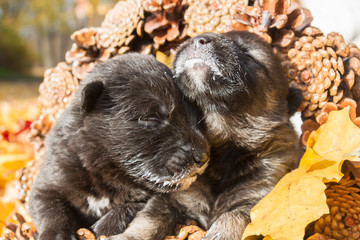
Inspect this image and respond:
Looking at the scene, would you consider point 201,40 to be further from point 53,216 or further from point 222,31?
point 53,216

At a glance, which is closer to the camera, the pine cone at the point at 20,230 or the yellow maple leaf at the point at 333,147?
the yellow maple leaf at the point at 333,147

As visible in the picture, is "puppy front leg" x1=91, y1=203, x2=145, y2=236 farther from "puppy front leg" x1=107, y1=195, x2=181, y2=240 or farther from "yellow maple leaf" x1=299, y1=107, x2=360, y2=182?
"yellow maple leaf" x1=299, y1=107, x2=360, y2=182

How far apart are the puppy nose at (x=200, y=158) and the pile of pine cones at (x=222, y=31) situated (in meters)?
0.65

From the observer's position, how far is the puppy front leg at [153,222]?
78.6 inches

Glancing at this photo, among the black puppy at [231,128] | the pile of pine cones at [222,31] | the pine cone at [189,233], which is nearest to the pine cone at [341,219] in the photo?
the black puppy at [231,128]

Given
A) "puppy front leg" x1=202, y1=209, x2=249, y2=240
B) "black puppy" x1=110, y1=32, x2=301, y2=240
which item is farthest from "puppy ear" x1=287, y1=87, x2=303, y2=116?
"puppy front leg" x1=202, y1=209, x2=249, y2=240

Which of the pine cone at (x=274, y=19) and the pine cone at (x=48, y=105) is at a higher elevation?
the pine cone at (x=274, y=19)

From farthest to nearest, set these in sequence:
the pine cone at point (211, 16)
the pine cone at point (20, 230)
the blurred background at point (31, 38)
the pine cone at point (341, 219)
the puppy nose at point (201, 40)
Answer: the blurred background at point (31, 38) → the pine cone at point (211, 16) → the pine cone at point (20, 230) → the puppy nose at point (201, 40) → the pine cone at point (341, 219)

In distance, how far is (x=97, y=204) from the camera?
86.1 inches

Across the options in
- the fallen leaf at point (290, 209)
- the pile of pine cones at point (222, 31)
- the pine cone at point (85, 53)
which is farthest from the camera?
the pine cone at point (85, 53)

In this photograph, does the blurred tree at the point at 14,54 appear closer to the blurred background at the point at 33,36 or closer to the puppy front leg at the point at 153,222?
the blurred background at the point at 33,36

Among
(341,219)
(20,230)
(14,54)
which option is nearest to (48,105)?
(20,230)

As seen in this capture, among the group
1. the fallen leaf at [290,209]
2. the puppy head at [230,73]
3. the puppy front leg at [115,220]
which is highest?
the puppy head at [230,73]

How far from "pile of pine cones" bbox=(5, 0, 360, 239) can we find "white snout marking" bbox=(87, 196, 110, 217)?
463mm
